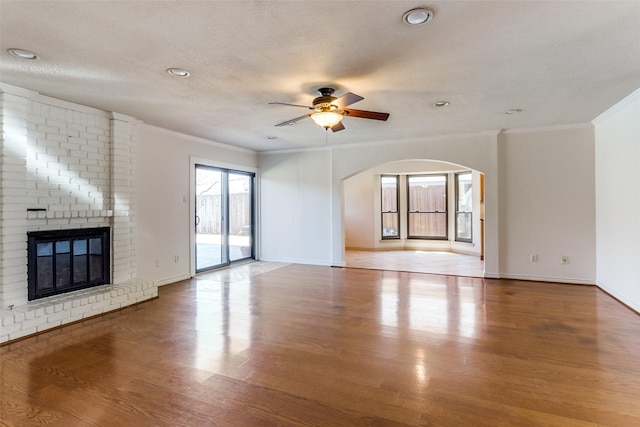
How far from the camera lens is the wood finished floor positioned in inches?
80.3

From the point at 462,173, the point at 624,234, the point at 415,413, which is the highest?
the point at 462,173

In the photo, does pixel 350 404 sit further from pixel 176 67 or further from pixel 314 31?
pixel 176 67

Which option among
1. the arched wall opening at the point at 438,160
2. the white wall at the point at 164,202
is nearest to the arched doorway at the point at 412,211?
the arched wall opening at the point at 438,160

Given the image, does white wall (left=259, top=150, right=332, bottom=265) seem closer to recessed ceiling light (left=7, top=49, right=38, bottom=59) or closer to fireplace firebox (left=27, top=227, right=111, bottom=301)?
fireplace firebox (left=27, top=227, right=111, bottom=301)

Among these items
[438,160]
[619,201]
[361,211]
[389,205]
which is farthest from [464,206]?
[619,201]

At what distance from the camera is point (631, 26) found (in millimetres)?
2301

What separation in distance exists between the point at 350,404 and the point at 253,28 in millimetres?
2681

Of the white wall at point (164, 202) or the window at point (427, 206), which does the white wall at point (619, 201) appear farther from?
the white wall at point (164, 202)

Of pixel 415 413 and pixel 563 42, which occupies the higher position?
pixel 563 42

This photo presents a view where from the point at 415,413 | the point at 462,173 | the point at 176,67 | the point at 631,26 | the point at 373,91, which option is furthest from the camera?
the point at 462,173

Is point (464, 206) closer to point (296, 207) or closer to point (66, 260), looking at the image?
point (296, 207)

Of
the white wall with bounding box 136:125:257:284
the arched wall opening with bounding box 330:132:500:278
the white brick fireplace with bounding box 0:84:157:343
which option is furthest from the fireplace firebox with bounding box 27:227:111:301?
the arched wall opening with bounding box 330:132:500:278

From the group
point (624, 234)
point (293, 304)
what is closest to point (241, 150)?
point (293, 304)

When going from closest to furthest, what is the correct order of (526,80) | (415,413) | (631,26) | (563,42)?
(415,413)
(631,26)
(563,42)
(526,80)
